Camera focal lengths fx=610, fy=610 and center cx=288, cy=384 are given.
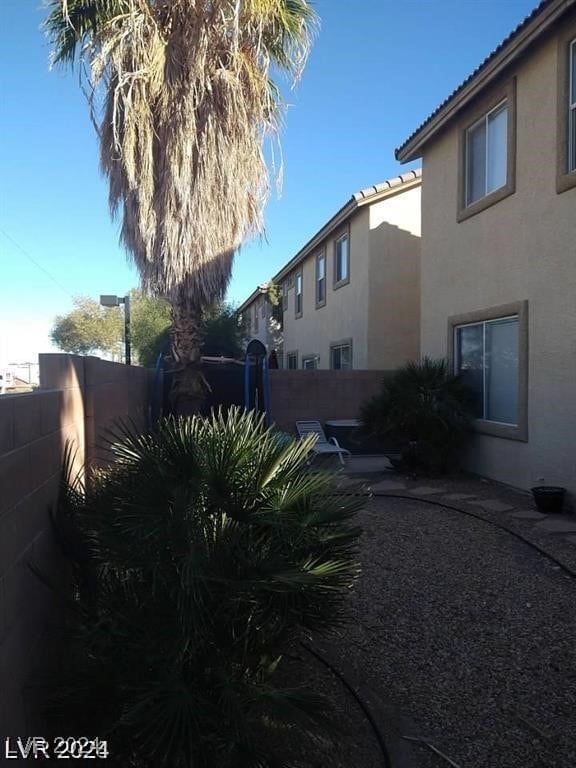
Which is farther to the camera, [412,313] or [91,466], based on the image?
[412,313]

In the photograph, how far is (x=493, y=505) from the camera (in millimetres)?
7918

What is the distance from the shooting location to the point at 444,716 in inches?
129

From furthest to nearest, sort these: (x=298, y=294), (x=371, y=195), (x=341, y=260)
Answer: (x=298, y=294) < (x=341, y=260) < (x=371, y=195)

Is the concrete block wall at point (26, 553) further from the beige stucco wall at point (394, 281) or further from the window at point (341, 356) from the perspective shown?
the window at point (341, 356)

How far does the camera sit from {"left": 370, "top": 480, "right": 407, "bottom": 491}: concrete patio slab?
358 inches

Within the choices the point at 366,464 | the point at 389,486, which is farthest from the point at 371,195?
the point at 389,486

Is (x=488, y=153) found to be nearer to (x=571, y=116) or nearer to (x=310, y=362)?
(x=571, y=116)

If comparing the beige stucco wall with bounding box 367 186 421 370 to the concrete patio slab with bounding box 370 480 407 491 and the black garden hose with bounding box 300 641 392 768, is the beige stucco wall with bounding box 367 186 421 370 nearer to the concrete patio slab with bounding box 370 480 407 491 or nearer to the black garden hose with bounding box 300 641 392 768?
the concrete patio slab with bounding box 370 480 407 491

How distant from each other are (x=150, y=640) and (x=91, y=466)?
1988mm

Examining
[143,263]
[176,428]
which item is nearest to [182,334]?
[143,263]

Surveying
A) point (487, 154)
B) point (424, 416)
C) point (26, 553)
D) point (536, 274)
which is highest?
point (487, 154)

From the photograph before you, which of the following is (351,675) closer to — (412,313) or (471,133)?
(471,133)

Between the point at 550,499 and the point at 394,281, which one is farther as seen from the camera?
the point at 394,281

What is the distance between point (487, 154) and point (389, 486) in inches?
211
